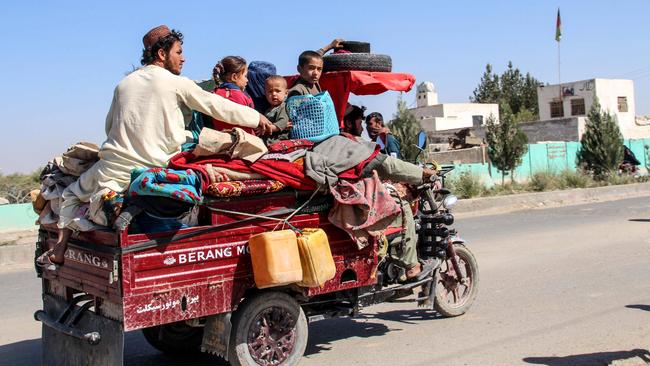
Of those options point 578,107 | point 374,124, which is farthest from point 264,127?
point 578,107

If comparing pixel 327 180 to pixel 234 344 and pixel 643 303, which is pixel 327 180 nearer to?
pixel 234 344

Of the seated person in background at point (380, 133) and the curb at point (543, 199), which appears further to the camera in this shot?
the curb at point (543, 199)

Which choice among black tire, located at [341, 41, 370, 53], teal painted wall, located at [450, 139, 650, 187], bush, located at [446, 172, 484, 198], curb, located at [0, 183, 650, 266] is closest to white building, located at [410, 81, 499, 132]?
teal painted wall, located at [450, 139, 650, 187]

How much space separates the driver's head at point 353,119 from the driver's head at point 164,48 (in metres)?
2.53

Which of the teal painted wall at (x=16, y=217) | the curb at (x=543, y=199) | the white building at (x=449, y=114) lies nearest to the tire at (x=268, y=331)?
the teal painted wall at (x=16, y=217)

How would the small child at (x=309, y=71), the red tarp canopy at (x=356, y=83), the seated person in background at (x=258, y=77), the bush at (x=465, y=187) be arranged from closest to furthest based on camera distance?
the small child at (x=309, y=71)
the seated person in background at (x=258, y=77)
the red tarp canopy at (x=356, y=83)
the bush at (x=465, y=187)

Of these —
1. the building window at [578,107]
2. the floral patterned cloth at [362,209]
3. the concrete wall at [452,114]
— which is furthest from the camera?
the concrete wall at [452,114]

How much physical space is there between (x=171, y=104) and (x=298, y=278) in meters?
1.34

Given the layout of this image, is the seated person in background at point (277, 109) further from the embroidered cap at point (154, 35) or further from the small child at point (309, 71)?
the embroidered cap at point (154, 35)

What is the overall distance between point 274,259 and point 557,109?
46323mm

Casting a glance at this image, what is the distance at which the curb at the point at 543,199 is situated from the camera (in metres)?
17.7

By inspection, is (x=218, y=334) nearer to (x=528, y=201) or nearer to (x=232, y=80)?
(x=232, y=80)

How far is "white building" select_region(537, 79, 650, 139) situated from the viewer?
43.3 meters

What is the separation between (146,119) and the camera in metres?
4.16
